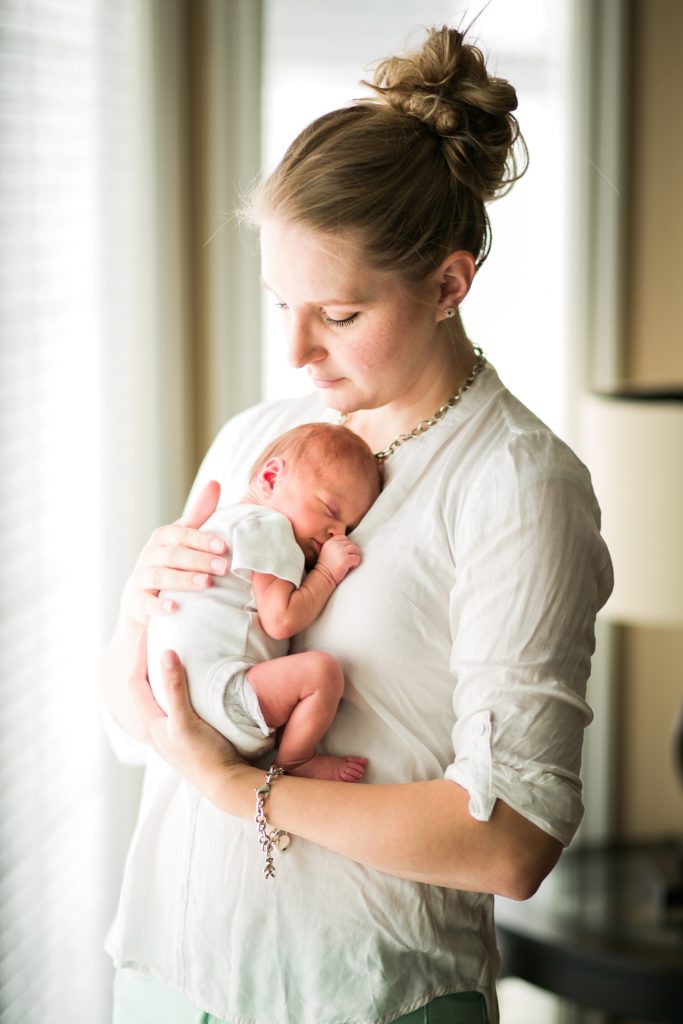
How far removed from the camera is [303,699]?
1121 mm

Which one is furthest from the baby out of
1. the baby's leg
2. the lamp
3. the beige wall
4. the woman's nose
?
the beige wall

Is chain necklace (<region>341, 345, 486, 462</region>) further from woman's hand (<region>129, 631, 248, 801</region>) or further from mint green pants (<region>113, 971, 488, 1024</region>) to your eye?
mint green pants (<region>113, 971, 488, 1024</region>)

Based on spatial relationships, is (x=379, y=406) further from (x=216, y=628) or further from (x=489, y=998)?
(x=489, y=998)

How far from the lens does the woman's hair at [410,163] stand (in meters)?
1.10

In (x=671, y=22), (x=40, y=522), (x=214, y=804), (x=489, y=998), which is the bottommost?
(x=489, y=998)

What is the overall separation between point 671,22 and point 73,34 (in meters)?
1.67

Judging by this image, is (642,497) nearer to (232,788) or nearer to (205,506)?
(205,506)

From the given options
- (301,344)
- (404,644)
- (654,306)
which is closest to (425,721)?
(404,644)

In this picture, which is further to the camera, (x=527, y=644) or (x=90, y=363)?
(x=90, y=363)

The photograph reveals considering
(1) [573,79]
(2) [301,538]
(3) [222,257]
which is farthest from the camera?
(1) [573,79]

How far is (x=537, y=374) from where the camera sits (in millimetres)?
2822

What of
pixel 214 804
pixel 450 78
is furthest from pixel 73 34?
pixel 214 804

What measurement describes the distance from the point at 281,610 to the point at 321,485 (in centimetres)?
14

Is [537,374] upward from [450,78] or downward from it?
downward
